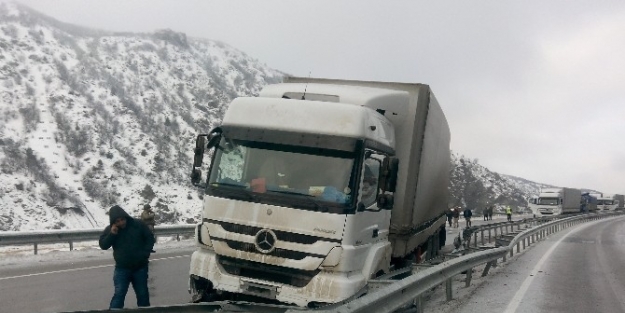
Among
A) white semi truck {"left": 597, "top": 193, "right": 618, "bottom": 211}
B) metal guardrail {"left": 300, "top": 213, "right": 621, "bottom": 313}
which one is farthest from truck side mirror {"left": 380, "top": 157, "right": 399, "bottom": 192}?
white semi truck {"left": 597, "top": 193, "right": 618, "bottom": 211}

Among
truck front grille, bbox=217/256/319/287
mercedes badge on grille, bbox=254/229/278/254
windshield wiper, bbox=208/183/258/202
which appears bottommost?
truck front grille, bbox=217/256/319/287

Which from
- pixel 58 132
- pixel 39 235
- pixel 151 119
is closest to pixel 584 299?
pixel 39 235

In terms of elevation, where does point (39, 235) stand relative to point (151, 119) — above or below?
below

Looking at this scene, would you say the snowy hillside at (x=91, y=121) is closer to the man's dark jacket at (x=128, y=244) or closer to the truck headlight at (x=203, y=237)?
the man's dark jacket at (x=128, y=244)

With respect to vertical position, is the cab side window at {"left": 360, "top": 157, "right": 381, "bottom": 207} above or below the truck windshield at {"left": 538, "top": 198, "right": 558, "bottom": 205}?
below

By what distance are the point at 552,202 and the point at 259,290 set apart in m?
52.7

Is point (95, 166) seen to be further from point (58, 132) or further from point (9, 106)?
point (9, 106)

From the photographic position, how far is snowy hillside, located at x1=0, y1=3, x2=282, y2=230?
39.8 m

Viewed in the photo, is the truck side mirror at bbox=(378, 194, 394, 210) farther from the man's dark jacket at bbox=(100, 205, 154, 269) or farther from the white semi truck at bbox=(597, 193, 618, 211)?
the white semi truck at bbox=(597, 193, 618, 211)

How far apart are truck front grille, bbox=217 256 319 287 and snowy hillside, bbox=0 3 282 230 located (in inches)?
1200

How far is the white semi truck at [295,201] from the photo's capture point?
248 inches

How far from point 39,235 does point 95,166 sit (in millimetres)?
35194

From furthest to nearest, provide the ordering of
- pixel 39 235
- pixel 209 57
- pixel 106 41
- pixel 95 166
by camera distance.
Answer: pixel 209 57 → pixel 106 41 → pixel 95 166 → pixel 39 235

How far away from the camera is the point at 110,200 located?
4319cm
